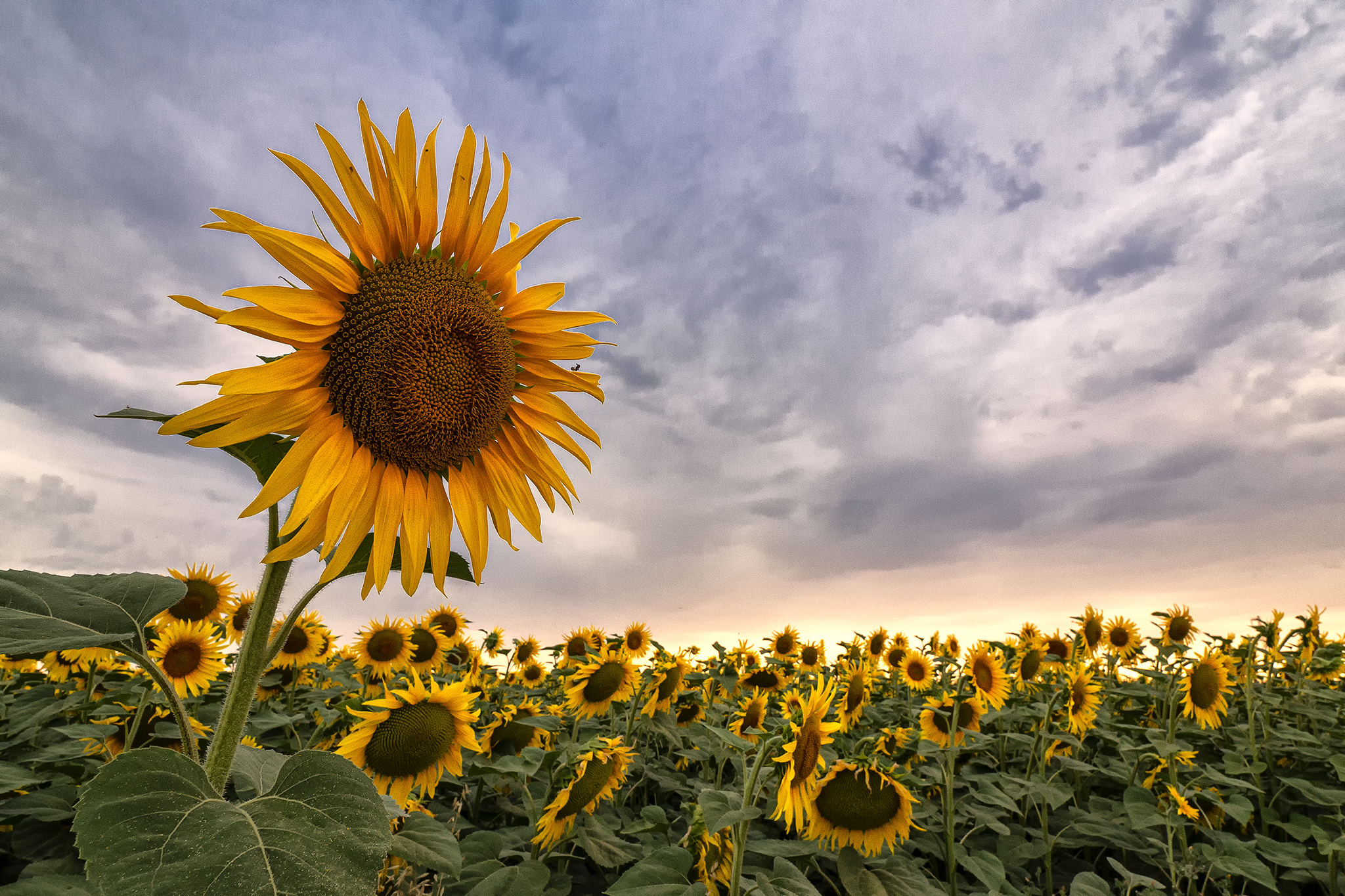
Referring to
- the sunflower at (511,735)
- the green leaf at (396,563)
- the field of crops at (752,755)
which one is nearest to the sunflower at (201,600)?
the field of crops at (752,755)

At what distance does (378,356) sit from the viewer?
167cm

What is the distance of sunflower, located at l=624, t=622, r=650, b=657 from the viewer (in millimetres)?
7520

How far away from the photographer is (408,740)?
3600 millimetres

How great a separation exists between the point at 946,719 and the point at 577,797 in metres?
3.65

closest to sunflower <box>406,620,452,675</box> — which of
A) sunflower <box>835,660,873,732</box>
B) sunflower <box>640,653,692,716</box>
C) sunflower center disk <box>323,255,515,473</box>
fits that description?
sunflower <box>640,653,692,716</box>

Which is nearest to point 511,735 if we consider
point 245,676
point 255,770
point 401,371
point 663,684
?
point 663,684

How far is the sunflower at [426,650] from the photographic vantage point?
6.56m

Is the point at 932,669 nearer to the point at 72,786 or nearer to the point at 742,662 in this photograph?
the point at 742,662

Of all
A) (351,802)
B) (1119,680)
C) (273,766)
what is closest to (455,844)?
(273,766)

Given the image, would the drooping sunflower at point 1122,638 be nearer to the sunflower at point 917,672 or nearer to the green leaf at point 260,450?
the sunflower at point 917,672

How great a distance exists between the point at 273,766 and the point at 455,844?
71 cm

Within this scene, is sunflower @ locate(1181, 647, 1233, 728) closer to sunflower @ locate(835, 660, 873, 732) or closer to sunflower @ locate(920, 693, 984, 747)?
sunflower @ locate(920, 693, 984, 747)

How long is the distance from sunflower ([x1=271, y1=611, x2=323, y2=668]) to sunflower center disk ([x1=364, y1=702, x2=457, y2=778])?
2947 mm

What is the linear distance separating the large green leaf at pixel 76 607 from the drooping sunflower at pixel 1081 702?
250 inches
